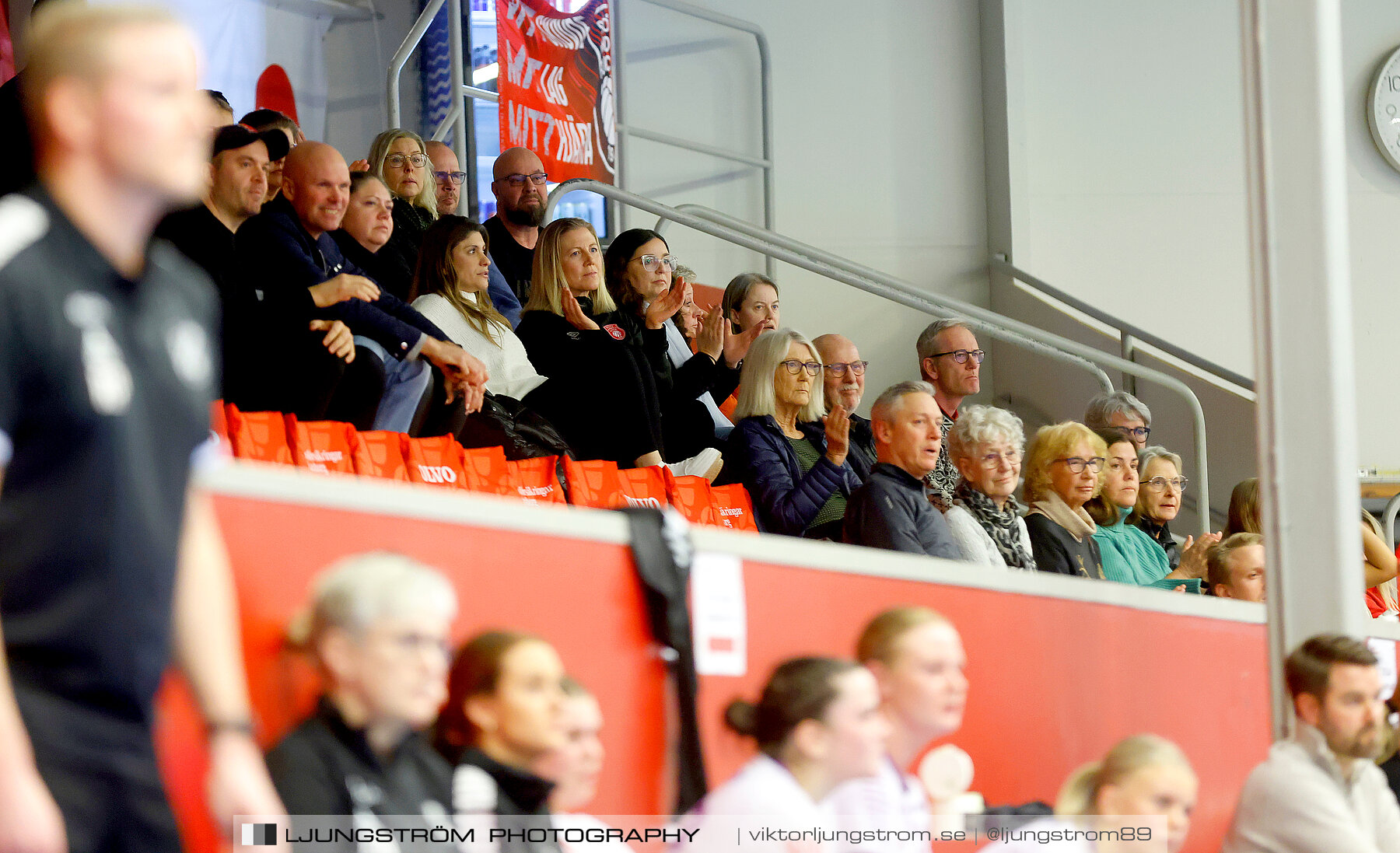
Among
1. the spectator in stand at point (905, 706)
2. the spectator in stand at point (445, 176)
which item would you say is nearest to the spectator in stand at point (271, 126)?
the spectator in stand at point (445, 176)

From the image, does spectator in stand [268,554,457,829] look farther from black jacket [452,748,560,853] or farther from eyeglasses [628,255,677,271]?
eyeglasses [628,255,677,271]

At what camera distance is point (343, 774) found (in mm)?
1487

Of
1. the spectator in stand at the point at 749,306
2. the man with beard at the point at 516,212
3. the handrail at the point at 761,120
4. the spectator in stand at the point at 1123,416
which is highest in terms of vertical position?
the handrail at the point at 761,120

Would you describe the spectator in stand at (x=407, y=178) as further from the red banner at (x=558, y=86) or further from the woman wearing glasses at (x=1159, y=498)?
the woman wearing glasses at (x=1159, y=498)

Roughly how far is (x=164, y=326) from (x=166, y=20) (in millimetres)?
249

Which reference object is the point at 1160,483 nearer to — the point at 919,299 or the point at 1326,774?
the point at 919,299

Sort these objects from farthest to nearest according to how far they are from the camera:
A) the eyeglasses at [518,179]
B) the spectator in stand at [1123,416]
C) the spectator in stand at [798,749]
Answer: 1. the spectator in stand at [1123,416]
2. the eyeglasses at [518,179]
3. the spectator in stand at [798,749]

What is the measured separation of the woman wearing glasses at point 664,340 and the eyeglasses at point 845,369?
41cm

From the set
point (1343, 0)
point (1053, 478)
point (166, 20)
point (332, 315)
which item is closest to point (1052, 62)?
point (1343, 0)

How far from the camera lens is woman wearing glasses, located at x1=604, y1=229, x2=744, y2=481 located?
4754mm

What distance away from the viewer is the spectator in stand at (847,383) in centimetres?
462

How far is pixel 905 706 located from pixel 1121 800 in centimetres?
47

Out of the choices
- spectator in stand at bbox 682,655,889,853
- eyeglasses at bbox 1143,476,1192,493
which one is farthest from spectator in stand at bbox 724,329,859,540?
spectator in stand at bbox 682,655,889,853

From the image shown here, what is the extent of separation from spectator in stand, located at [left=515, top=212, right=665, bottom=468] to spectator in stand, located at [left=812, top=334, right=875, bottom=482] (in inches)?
21.6
